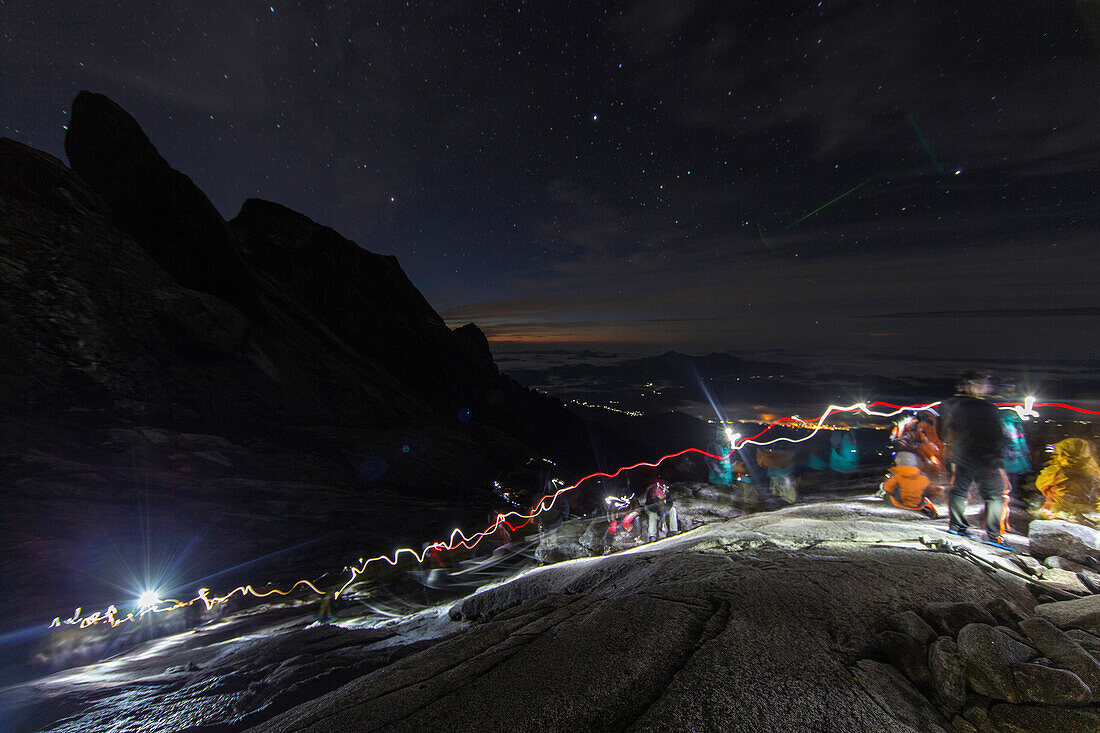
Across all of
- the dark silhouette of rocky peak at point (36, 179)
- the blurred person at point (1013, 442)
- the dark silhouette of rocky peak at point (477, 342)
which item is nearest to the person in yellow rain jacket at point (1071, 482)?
the blurred person at point (1013, 442)

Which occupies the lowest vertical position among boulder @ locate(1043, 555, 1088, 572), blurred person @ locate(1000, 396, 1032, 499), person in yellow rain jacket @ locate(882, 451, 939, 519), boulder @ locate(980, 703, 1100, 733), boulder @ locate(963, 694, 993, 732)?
person in yellow rain jacket @ locate(882, 451, 939, 519)

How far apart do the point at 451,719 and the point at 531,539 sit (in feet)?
47.4

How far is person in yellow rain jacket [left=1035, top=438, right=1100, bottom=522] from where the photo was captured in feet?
19.0

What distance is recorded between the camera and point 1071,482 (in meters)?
5.94

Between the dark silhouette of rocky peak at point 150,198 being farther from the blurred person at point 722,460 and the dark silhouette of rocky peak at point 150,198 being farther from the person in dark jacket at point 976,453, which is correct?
the person in dark jacket at point 976,453

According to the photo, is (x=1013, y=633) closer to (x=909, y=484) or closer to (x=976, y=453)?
(x=976, y=453)

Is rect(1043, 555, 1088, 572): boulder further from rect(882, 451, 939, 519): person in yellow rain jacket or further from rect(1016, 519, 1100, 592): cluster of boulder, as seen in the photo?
rect(882, 451, 939, 519): person in yellow rain jacket

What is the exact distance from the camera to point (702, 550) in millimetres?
5676

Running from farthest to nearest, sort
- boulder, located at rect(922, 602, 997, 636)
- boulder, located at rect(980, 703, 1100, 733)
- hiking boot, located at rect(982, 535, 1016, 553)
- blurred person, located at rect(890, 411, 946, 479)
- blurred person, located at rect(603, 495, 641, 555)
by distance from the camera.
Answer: blurred person, located at rect(603, 495, 641, 555)
blurred person, located at rect(890, 411, 946, 479)
hiking boot, located at rect(982, 535, 1016, 553)
boulder, located at rect(922, 602, 997, 636)
boulder, located at rect(980, 703, 1100, 733)

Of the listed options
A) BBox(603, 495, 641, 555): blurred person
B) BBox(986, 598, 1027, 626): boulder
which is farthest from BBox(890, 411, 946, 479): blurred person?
BBox(603, 495, 641, 555): blurred person

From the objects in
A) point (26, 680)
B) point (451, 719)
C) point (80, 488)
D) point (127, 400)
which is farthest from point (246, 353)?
point (451, 719)

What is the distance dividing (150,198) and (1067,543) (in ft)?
132

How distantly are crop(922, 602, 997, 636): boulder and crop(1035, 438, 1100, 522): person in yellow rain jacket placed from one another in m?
Answer: 5.34

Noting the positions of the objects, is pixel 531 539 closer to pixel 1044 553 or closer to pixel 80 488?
pixel 1044 553
